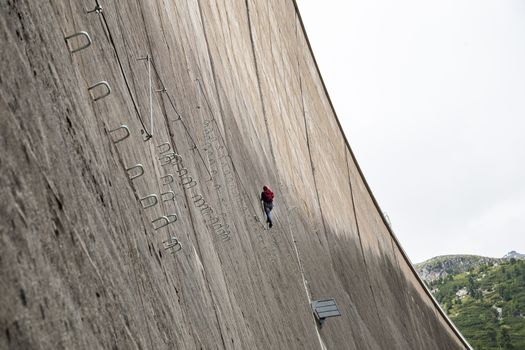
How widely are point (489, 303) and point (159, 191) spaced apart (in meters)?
75.5

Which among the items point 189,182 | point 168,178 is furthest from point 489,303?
point 168,178

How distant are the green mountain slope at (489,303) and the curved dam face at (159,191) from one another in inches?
1967

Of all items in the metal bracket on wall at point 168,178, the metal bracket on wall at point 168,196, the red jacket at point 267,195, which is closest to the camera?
the metal bracket on wall at point 168,196

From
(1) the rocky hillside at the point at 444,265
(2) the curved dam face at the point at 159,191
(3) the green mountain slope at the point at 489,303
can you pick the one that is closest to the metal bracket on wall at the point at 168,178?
(2) the curved dam face at the point at 159,191

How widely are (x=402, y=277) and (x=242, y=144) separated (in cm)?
1302

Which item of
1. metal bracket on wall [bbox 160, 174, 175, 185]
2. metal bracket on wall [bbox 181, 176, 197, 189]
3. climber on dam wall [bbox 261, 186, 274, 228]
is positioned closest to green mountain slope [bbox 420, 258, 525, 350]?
climber on dam wall [bbox 261, 186, 274, 228]

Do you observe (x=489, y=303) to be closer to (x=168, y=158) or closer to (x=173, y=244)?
(x=168, y=158)

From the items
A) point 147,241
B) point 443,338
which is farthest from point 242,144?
point 443,338

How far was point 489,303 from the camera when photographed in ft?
247

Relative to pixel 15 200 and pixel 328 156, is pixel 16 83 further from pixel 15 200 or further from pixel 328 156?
pixel 328 156

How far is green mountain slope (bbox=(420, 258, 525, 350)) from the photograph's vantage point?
62.8 meters

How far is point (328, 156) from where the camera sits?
19.5m

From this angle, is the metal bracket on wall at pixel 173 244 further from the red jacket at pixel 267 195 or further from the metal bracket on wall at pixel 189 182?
the red jacket at pixel 267 195

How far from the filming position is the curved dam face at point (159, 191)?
7.54 feet
